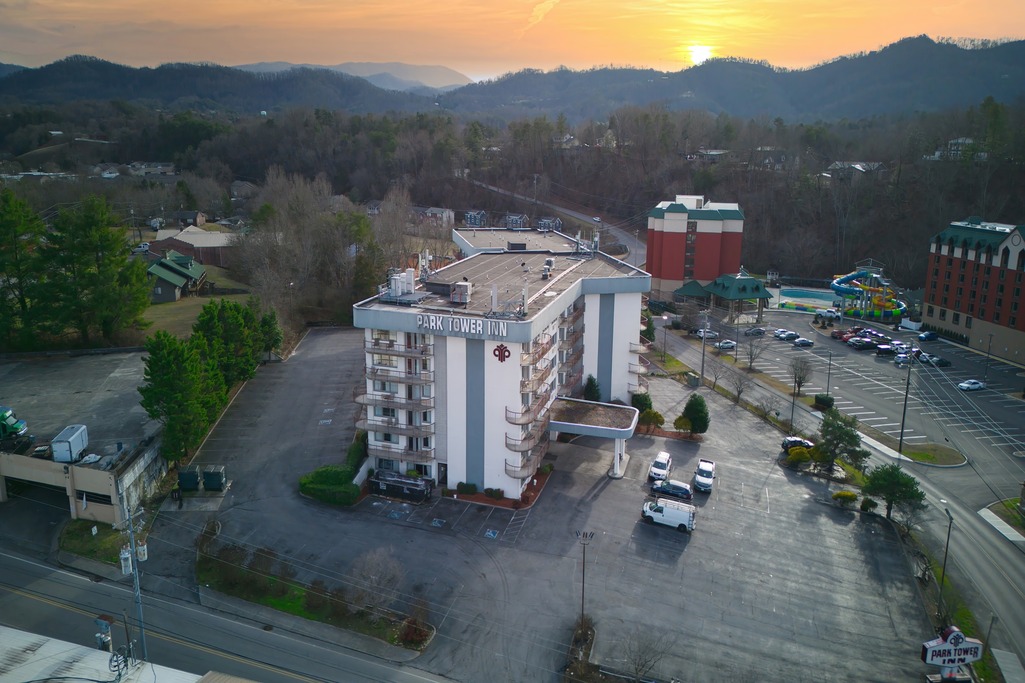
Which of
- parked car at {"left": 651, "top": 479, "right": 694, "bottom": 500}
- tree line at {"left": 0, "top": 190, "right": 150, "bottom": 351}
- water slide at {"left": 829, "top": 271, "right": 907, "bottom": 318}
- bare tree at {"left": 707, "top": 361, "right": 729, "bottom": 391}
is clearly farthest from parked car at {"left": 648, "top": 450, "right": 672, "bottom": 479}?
water slide at {"left": 829, "top": 271, "right": 907, "bottom": 318}

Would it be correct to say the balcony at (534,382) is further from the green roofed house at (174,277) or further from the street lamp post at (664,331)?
the green roofed house at (174,277)

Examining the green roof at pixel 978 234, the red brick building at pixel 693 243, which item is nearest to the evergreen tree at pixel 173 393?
the red brick building at pixel 693 243

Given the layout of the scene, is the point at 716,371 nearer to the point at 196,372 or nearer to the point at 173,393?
the point at 196,372

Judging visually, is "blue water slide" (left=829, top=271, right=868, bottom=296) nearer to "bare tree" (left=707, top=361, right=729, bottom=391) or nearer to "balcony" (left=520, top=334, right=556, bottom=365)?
"bare tree" (left=707, top=361, right=729, bottom=391)

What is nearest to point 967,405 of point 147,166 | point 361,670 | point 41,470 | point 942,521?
point 942,521

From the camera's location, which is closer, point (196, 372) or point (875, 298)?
point (196, 372)

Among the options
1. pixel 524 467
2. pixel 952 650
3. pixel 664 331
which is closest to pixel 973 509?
pixel 952 650
